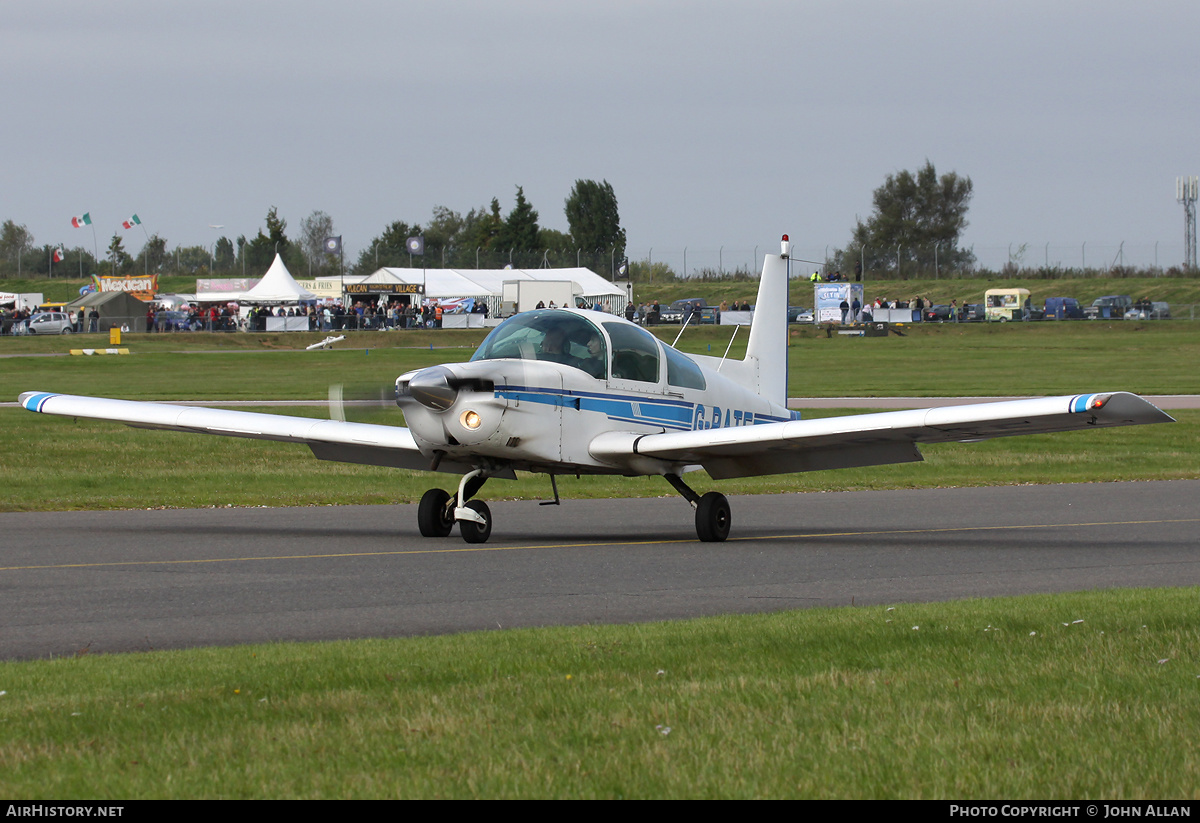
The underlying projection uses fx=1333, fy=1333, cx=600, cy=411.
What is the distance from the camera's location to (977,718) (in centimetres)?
539

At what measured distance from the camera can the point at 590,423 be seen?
43.6 ft

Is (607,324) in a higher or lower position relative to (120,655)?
Result: higher

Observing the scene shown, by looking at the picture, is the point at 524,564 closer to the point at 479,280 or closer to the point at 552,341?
the point at 552,341

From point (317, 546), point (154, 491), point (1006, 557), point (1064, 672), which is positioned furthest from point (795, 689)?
point (154, 491)

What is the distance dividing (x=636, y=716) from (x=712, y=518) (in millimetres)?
8035

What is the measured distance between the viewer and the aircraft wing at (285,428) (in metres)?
14.1

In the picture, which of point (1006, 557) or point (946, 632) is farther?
point (1006, 557)

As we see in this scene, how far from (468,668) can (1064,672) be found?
2.86m

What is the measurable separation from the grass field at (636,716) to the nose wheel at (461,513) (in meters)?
5.39

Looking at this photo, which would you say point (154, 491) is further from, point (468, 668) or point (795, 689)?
point (795, 689)

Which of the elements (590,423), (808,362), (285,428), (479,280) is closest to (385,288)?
(479,280)

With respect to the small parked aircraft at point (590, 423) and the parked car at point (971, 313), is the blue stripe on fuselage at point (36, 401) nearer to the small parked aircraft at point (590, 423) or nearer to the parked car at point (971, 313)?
the small parked aircraft at point (590, 423)

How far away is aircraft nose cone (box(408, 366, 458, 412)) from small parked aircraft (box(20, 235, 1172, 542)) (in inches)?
0.5
